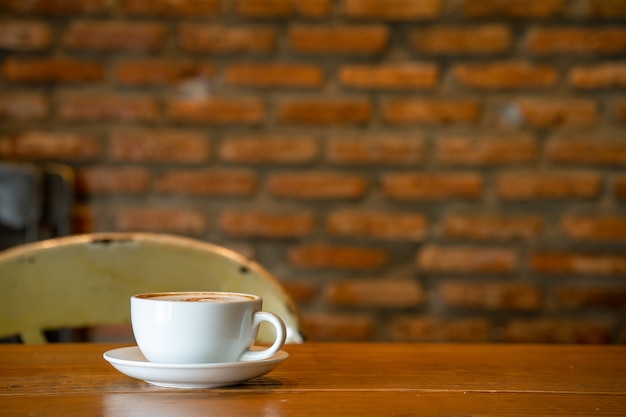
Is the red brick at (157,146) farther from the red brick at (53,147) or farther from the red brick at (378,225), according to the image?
the red brick at (378,225)

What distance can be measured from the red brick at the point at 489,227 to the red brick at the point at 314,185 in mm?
232

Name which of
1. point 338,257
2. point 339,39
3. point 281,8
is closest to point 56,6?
point 281,8

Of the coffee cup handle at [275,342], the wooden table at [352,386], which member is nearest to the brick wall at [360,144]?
the wooden table at [352,386]

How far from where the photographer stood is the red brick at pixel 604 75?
6.35 ft

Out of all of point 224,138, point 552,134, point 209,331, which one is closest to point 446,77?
point 552,134

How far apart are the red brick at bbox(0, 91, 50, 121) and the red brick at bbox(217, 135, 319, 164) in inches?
17.9

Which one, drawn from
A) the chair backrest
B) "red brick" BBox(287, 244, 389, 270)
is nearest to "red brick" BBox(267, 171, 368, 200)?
"red brick" BBox(287, 244, 389, 270)

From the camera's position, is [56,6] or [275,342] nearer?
[275,342]

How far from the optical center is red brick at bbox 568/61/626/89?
194 centimetres

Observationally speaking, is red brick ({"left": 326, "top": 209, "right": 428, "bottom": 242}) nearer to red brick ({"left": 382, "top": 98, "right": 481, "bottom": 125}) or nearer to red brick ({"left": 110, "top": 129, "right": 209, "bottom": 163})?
red brick ({"left": 382, "top": 98, "right": 481, "bottom": 125})

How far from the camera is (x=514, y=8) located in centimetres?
193

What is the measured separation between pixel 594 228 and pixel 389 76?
59cm

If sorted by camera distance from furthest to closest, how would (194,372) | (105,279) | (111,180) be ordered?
1. (111,180)
2. (105,279)
3. (194,372)

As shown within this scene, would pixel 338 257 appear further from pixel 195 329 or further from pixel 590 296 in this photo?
pixel 195 329
